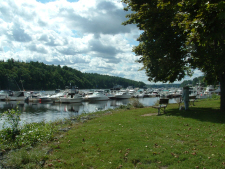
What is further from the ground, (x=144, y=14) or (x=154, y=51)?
(x=144, y=14)

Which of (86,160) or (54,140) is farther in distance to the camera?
(54,140)

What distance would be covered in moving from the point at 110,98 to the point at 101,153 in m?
59.5

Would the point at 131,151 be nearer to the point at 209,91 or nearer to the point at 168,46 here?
the point at 168,46

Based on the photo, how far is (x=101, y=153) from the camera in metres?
6.67

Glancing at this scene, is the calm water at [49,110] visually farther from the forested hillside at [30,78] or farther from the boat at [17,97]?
the forested hillside at [30,78]

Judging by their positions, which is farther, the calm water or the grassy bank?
the calm water

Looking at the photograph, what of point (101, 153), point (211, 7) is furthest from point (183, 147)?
point (211, 7)

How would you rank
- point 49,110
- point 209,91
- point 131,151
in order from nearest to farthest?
point 131,151 → point 49,110 → point 209,91

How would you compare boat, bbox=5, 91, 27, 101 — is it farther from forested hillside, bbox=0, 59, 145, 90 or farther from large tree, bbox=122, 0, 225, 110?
forested hillside, bbox=0, 59, 145, 90

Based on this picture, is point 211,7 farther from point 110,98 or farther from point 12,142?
point 110,98

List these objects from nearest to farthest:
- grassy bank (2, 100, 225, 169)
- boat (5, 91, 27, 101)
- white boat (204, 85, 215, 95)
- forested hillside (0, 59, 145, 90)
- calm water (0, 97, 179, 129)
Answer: grassy bank (2, 100, 225, 169), calm water (0, 97, 179, 129), boat (5, 91, 27, 101), white boat (204, 85, 215, 95), forested hillside (0, 59, 145, 90)

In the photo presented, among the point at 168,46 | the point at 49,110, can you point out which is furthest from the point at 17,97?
the point at 168,46

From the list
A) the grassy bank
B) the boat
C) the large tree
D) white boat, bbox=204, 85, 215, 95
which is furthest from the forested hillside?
the grassy bank

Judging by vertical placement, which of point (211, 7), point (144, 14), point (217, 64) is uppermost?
point (144, 14)
